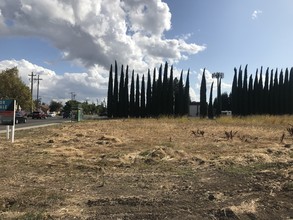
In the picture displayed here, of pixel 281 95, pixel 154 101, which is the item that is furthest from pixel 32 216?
pixel 281 95

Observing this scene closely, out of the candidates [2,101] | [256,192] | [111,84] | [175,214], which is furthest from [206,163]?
[111,84]

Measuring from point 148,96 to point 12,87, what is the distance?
1103 inches

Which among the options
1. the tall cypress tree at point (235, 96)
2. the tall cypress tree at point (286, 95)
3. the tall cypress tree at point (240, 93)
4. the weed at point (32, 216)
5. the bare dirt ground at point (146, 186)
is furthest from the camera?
the tall cypress tree at point (235, 96)

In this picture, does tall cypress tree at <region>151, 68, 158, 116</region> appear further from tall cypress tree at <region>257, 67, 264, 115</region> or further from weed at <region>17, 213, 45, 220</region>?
weed at <region>17, 213, 45, 220</region>

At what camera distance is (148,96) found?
230 feet

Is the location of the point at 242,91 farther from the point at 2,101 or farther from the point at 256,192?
the point at 256,192

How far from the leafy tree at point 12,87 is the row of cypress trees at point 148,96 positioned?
19.8 m

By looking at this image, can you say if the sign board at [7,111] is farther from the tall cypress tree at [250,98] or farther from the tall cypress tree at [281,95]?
the tall cypress tree at [281,95]

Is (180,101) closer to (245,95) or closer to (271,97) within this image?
(245,95)

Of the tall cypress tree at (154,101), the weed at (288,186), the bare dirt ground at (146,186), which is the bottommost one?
the bare dirt ground at (146,186)

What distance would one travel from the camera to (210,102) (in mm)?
69375

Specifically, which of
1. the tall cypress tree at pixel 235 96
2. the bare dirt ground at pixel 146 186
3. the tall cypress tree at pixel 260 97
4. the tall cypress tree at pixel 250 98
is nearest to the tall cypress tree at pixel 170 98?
the tall cypress tree at pixel 235 96

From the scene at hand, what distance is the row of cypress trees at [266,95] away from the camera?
68688 millimetres

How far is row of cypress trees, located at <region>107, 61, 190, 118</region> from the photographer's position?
68.1m
